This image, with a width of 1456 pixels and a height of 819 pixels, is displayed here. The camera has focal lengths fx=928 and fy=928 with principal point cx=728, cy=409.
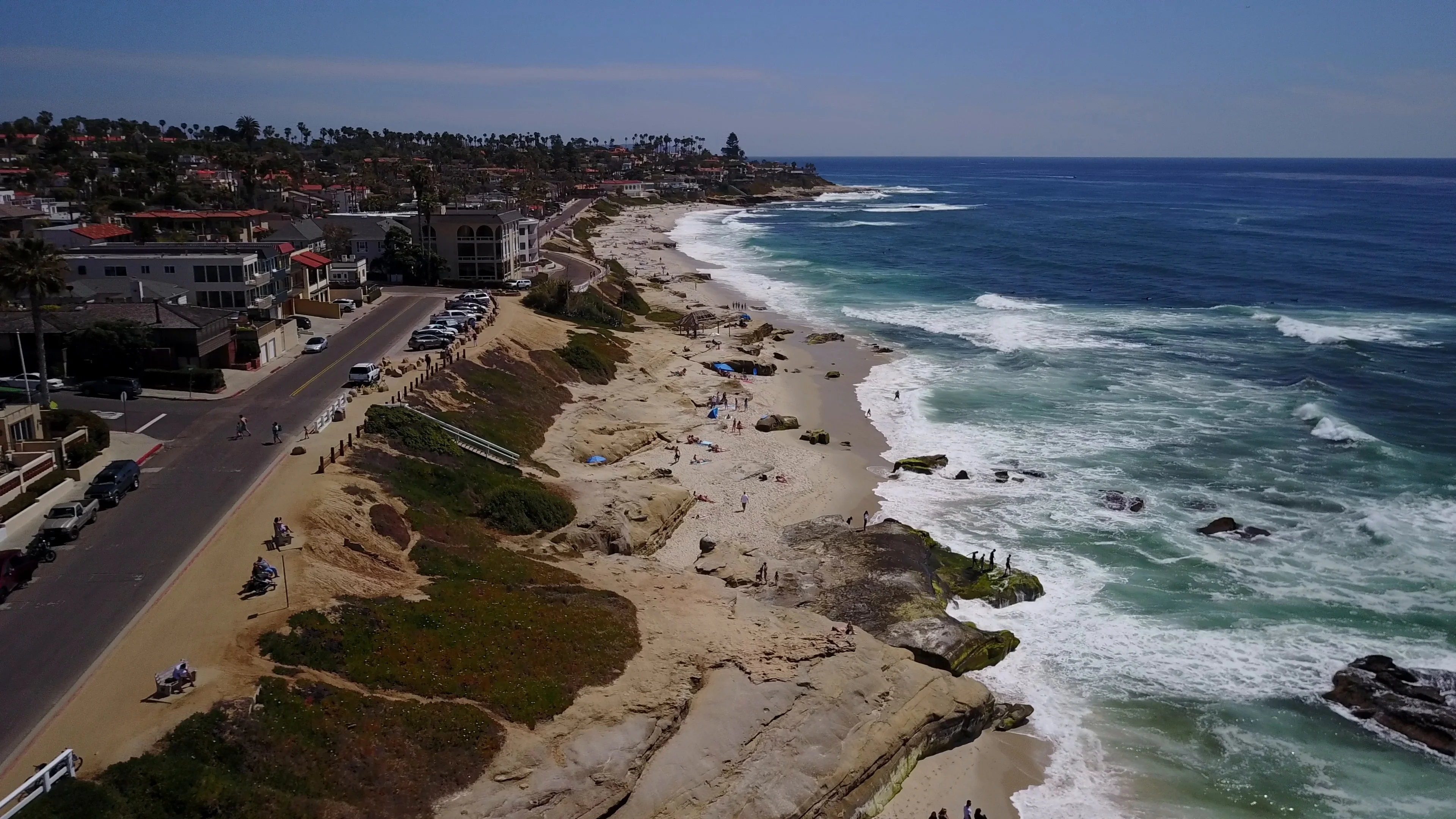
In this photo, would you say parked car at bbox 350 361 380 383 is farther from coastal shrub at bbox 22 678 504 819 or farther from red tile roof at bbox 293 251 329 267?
coastal shrub at bbox 22 678 504 819

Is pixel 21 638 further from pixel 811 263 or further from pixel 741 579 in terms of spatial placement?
pixel 811 263

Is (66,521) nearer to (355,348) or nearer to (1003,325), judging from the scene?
(355,348)

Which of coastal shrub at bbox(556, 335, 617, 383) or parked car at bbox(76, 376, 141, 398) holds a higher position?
parked car at bbox(76, 376, 141, 398)

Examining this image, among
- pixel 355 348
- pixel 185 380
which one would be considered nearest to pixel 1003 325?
pixel 355 348

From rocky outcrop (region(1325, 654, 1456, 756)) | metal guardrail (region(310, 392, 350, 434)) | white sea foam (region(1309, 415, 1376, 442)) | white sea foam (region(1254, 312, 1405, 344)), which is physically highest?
metal guardrail (region(310, 392, 350, 434))

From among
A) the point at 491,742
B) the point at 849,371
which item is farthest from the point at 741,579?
the point at 849,371

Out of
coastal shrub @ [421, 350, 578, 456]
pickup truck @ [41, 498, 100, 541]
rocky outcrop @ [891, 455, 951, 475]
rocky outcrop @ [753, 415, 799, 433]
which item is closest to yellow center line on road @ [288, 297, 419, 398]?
coastal shrub @ [421, 350, 578, 456]
